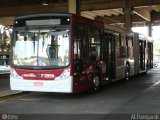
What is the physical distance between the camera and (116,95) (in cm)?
1512

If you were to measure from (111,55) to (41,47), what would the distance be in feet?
16.8

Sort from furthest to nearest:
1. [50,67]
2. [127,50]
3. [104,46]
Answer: [127,50], [104,46], [50,67]

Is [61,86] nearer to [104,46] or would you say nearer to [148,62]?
[104,46]

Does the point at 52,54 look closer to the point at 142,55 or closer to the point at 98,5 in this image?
the point at 142,55

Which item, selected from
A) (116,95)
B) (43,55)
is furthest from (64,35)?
(116,95)

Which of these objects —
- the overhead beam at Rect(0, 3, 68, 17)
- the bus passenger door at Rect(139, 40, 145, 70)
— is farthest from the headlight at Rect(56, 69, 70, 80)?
the overhead beam at Rect(0, 3, 68, 17)

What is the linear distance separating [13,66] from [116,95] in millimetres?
3854

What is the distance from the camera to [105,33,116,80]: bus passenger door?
58.3 feet

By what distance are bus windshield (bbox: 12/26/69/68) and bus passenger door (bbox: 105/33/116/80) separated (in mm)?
4121

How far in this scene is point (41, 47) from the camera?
1397 cm

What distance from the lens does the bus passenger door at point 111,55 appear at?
1777 cm

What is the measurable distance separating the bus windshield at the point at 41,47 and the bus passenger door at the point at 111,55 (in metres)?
4.12

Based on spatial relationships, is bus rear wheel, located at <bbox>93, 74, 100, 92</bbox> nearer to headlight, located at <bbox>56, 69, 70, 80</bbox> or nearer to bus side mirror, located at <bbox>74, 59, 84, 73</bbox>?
A: bus side mirror, located at <bbox>74, 59, 84, 73</bbox>

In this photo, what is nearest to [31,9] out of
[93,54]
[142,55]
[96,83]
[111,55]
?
[142,55]
